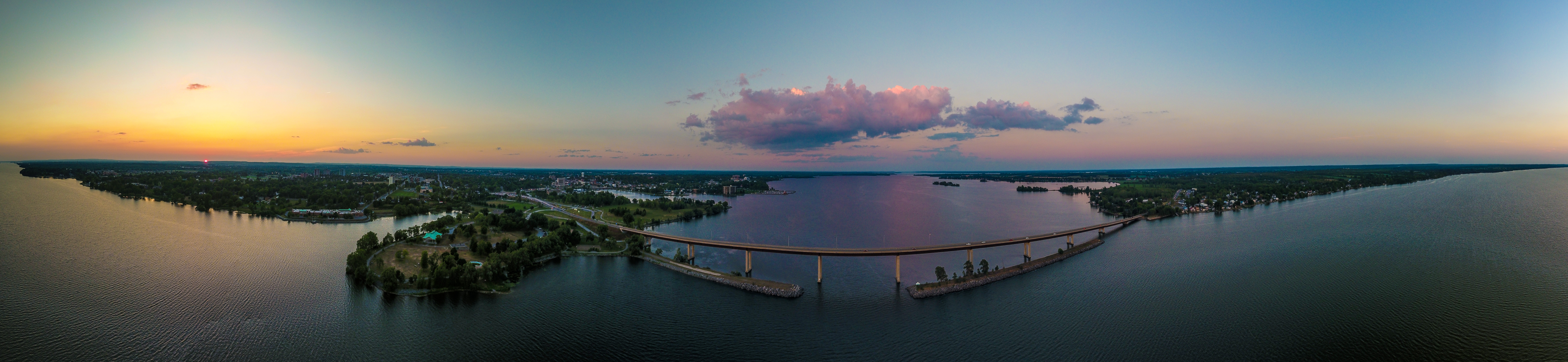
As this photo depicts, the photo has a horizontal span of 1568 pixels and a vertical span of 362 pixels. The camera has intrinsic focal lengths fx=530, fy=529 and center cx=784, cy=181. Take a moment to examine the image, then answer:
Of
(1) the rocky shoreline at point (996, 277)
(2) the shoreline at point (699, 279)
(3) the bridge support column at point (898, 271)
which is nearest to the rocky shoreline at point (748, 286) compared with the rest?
(2) the shoreline at point (699, 279)

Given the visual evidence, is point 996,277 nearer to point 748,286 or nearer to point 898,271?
point 898,271

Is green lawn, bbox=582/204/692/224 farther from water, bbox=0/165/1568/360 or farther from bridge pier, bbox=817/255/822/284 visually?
bridge pier, bbox=817/255/822/284

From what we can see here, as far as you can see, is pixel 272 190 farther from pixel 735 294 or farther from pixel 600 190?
Answer: pixel 735 294

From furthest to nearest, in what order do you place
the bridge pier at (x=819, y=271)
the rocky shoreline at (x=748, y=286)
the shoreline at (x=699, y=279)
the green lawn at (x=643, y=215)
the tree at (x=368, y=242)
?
the green lawn at (x=643, y=215) < the tree at (x=368, y=242) < the bridge pier at (x=819, y=271) < the rocky shoreline at (x=748, y=286) < the shoreline at (x=699, y=279)

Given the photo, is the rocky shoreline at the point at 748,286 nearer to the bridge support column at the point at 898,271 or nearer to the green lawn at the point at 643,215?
the bridge support column at the point at 898,271

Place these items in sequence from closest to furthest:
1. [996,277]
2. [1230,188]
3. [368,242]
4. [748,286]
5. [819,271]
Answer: [748,286], [819,271], [996,277], [368,242], [1230,188]

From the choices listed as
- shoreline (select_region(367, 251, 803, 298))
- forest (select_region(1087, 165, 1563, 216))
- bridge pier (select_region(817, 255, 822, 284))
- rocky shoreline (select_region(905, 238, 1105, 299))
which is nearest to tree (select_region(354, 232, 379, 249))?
shoreline (select_region(367, 251, 803, 298))

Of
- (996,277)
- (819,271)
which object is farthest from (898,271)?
(996,277)
